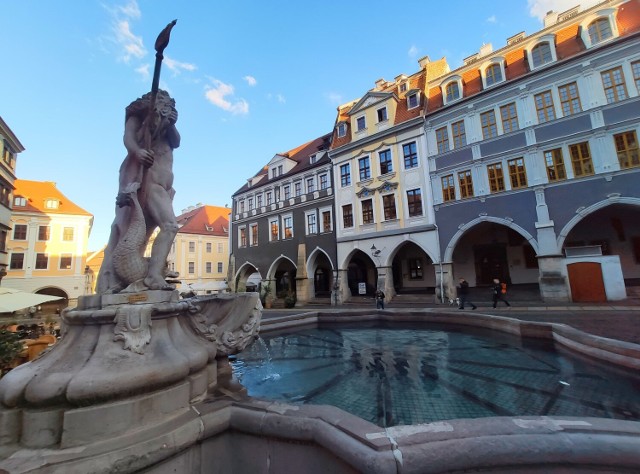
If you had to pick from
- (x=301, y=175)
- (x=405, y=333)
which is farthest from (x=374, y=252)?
(x=405, y=333)

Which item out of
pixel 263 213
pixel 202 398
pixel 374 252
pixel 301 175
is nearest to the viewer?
pixel 202 398

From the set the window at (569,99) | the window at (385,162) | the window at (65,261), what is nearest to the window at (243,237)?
the window at (385,162)

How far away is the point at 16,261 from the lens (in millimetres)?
28547

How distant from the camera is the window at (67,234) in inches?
1242

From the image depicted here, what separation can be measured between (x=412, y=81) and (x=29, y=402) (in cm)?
2735

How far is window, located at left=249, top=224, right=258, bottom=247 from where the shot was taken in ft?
104

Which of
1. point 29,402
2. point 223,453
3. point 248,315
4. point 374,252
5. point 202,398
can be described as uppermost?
point 374,252

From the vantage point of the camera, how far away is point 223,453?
7.70 ft

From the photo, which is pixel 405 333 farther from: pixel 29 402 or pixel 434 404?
pixel 29 402

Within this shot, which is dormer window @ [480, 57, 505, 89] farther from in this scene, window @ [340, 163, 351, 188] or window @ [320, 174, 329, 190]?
window @ [320, 174, 329, 190]

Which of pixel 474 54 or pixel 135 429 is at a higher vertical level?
pixel 474 54

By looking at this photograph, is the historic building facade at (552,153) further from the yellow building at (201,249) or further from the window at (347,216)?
the yellow building at (201,249)

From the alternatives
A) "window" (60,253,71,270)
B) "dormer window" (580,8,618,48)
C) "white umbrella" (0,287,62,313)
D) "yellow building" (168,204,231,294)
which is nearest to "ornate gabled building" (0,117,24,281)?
"window" (60,253,71,270)

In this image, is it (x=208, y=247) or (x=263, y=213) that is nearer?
(x=263, y=213)
